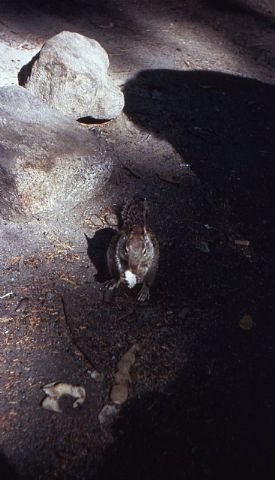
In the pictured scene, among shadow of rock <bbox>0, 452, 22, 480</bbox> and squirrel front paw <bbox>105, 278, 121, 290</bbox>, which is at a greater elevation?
squirrel front paw <bbox>105, 278, 121, 290</bbox>

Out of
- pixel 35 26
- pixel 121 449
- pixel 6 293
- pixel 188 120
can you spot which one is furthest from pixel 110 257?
pixel 35 26

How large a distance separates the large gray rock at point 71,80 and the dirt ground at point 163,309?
0.38m

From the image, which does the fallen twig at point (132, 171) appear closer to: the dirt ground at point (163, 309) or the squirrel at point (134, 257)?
the dirt ground at point (163, 309)

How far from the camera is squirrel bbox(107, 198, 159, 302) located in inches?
157

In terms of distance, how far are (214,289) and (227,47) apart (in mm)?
5770

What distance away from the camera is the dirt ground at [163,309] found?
3199 millimetres

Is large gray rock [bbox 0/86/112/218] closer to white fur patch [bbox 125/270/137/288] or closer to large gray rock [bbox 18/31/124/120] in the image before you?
large gray rock [bbox 18/31/124/120]

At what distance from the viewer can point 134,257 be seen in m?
3.98

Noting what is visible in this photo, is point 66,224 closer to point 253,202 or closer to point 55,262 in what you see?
point 55,262

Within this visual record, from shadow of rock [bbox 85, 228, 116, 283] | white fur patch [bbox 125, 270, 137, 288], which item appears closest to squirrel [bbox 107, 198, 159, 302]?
white fur patch [bbox 125, 270, 137, 288]

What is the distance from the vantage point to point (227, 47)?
864 cm

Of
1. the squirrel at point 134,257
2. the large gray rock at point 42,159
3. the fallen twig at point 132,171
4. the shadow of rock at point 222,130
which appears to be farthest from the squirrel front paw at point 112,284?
the fallen twig at point 132,171

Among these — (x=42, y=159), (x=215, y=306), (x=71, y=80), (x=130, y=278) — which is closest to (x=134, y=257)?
(x=130, y=278)

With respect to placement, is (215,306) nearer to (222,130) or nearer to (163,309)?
(163,309)
